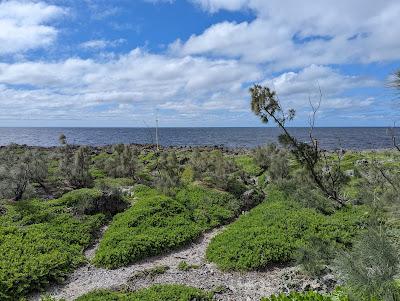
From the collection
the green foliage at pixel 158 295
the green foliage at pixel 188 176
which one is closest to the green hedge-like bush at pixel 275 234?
the green foliage at pixel 158 295

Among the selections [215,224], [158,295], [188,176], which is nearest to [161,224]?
[215,224]

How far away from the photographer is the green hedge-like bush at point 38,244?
14.4 metres

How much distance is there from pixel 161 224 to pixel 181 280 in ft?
19.6

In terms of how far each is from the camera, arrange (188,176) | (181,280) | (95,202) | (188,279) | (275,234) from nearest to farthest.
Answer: (181,280) → (188,279) → (275,234) → (95,202) → (188,176)

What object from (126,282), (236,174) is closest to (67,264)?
(126,282)

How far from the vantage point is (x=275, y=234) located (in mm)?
18156

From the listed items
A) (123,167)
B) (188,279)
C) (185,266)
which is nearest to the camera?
(188,279)

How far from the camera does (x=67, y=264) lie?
16.6 m

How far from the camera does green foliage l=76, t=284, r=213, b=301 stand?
42.8 ft

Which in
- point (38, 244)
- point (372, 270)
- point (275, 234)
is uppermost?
point (372, 270)

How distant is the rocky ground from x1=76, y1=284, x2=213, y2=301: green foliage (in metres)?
0.80

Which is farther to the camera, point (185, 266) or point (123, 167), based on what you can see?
point (123, 167)

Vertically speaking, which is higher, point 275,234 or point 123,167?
point 123,167

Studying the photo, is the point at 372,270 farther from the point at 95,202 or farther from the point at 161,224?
the point at 95,202
